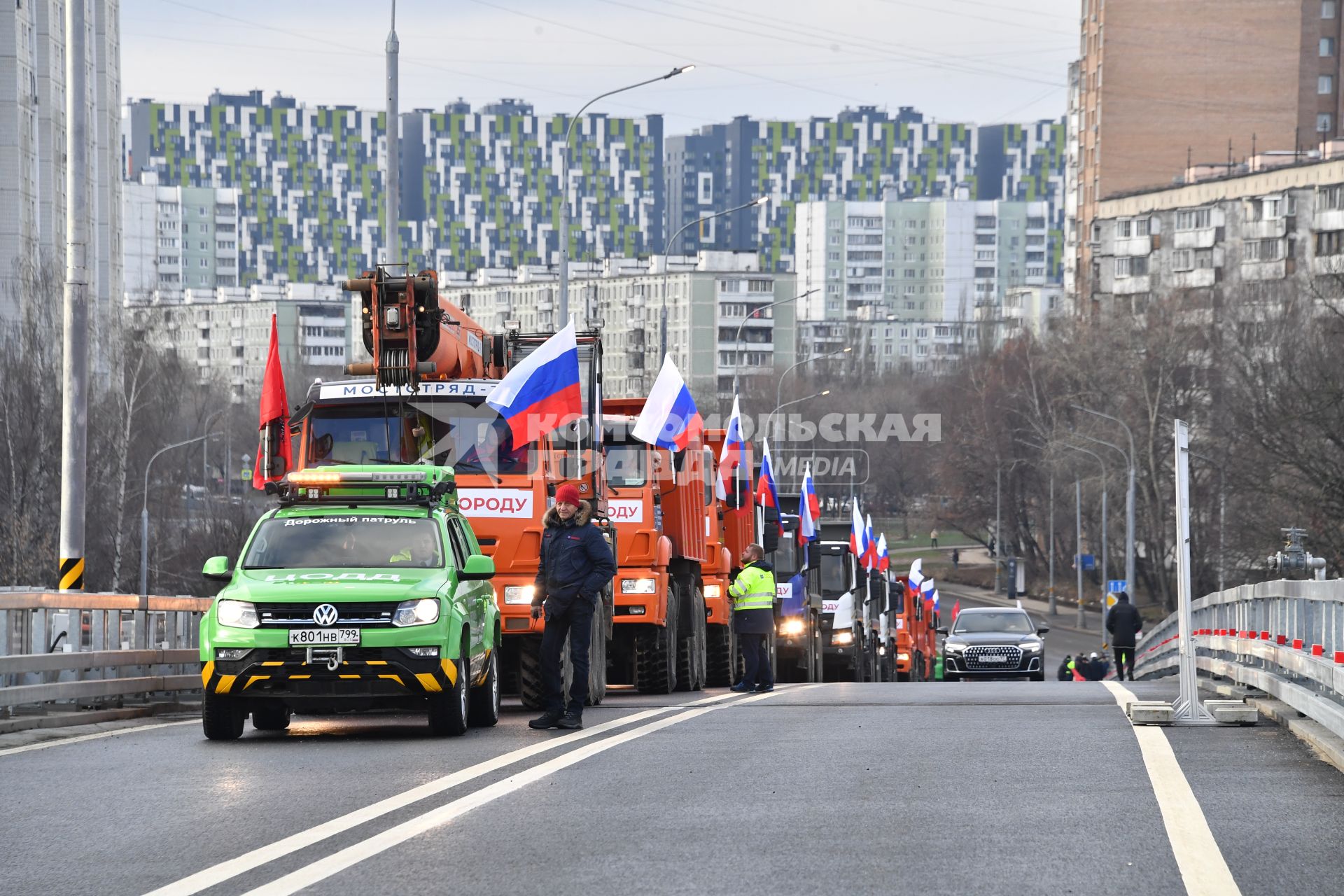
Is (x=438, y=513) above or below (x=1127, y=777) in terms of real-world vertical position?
above

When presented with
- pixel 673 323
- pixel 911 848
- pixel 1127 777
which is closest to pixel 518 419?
pixel 1127 777

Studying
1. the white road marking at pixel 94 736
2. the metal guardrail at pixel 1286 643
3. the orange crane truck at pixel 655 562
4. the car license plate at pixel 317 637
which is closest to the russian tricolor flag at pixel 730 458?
the orange crane truck at pixel 655 562

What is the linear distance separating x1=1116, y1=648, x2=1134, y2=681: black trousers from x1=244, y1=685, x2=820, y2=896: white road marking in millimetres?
24425

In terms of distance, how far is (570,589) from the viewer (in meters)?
15.4

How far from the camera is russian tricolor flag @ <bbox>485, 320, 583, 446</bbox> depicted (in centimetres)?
1888

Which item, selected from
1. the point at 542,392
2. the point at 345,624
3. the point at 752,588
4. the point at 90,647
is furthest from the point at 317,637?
the point at 752,588

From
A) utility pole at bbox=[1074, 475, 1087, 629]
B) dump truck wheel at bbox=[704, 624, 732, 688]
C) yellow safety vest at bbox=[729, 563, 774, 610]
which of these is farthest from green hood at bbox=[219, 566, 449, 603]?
utility pole at bbox=[1074, 475, 1087, 629]

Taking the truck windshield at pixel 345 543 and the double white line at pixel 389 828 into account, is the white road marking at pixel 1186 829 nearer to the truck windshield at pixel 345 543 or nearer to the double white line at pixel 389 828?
the double white line at pixel 389 828

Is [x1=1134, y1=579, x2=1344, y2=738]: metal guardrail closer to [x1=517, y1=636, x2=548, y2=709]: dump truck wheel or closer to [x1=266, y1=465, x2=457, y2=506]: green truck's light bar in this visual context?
[x1=266, y1=465, x2=457, y2=506]: green truck's light bar

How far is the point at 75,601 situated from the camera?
17.8 meters

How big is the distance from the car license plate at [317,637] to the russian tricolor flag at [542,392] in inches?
182

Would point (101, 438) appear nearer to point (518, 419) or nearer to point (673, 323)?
point (518, 419)

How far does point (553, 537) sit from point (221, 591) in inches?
93.2

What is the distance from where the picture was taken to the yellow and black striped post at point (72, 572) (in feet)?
70.7
